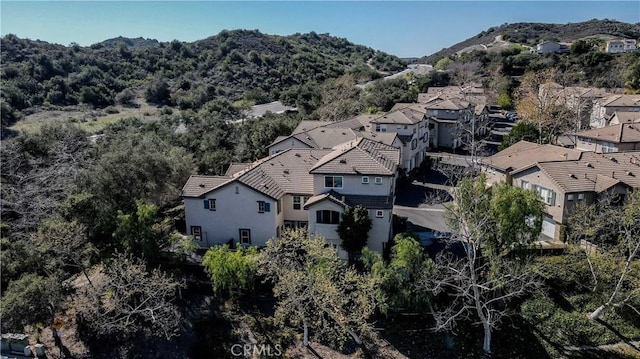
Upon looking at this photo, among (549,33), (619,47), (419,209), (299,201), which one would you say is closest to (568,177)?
(419,209)

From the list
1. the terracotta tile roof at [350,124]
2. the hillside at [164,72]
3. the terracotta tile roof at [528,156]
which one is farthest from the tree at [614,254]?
the hillside at [164,72]

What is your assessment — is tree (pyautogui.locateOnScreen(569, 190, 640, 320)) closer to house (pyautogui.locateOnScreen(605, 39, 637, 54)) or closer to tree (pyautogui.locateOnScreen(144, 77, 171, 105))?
tree (pyautogui.locateOnScreen(144, 77, 171, 105))

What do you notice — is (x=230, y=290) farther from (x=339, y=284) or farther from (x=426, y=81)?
(x=426, y=81)

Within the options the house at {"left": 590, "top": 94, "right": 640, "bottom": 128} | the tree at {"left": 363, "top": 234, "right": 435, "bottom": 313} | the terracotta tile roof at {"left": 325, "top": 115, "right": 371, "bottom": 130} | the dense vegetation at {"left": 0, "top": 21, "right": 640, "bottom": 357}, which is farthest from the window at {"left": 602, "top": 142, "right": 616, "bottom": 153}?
the tree at {"left": 363, "top": 234, "right": 435, "bottom": 313}

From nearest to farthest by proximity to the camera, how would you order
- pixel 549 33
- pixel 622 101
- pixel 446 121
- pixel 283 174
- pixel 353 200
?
1. pixel 353 200
2. pixel 283 174
3. pixel 446 121
4. pixel 622 101
5. pixel 549 33

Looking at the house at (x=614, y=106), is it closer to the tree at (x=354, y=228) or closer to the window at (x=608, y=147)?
the window at (x=608, y=147)

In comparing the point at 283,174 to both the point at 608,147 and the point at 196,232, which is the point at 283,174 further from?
the point at 608,147
